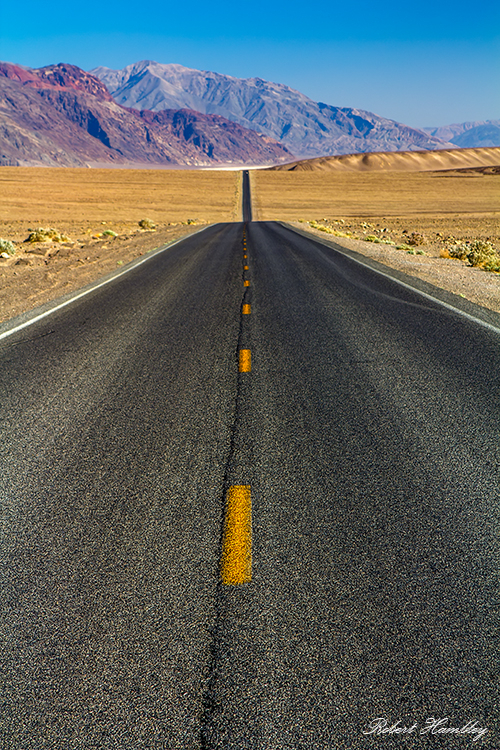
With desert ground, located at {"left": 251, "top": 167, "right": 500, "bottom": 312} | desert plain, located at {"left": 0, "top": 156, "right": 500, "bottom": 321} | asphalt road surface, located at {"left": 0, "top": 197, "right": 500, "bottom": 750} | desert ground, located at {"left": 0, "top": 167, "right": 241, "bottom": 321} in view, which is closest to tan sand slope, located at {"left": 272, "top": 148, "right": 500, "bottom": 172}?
desert ground, located at {"left": 251, "top": 167, "right": 500, "bottom": 312}

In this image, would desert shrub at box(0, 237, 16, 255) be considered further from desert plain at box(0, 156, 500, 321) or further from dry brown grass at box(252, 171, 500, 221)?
dry brown grass at box(252, 171, 500, 221)

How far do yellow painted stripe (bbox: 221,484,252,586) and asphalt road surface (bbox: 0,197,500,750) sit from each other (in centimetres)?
5

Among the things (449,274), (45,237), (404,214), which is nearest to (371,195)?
(404,214)

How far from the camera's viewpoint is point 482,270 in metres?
16.1

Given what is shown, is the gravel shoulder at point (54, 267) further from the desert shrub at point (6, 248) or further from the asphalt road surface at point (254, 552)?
the asphalt road surface at point (254, 552)

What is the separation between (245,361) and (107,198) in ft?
208

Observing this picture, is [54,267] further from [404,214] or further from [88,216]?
→ [404,214]

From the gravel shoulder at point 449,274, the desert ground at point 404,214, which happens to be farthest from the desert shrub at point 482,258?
the desert ground at point 404,214

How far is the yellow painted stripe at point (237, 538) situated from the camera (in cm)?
290

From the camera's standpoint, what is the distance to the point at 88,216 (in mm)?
47562

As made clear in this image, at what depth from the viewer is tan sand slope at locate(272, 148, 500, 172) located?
160 meters

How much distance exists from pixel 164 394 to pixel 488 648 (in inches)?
155

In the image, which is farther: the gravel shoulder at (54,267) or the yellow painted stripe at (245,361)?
the gravel shoulder at (54,267)

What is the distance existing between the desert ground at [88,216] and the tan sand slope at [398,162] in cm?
7026
